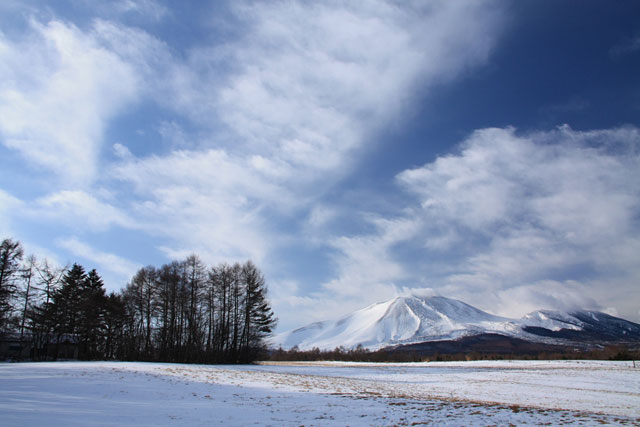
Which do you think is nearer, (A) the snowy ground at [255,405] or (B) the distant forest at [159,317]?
(A) the snowy ground at [255,405]

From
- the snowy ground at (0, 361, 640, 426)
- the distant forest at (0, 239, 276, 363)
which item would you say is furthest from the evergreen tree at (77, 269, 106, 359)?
the snowy ground at (0, 361, 640, 426)

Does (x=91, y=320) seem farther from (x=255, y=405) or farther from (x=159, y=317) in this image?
(x=255, y=405)

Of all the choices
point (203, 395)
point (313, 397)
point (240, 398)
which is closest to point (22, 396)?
point (203, 395)

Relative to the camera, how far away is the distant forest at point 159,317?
151ft

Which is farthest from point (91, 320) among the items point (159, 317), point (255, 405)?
point (255, 405)

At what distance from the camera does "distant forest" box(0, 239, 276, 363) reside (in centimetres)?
4616

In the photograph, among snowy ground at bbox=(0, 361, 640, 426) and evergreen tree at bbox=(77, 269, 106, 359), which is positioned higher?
evergreen tree at bbox=(77, 269, 106, 359)

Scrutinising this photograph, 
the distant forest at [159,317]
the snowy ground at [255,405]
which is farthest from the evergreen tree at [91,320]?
the snowy ground at [255,405]

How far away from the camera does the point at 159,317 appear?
48.3 meters

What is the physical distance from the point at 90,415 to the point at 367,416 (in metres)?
9.41

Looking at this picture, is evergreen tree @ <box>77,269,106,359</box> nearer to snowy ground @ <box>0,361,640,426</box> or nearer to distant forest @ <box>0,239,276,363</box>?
distant forest @ <box>0,239,276,363</box>

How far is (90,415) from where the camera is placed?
40.3ft

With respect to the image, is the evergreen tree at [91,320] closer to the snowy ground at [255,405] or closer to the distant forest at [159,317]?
the distant forest at [159,317]

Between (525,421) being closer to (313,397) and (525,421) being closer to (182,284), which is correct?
(313,397)
